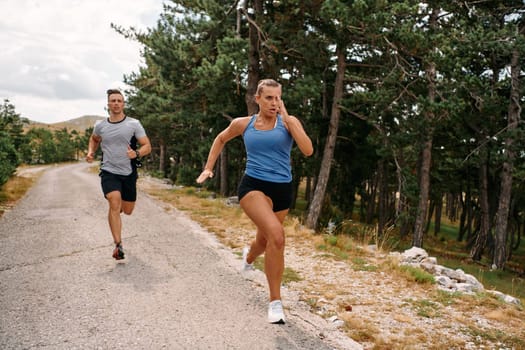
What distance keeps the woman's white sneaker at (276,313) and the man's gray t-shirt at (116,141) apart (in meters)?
3.03

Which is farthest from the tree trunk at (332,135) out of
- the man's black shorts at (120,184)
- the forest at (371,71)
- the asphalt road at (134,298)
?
the man's black shorts at (120,184)

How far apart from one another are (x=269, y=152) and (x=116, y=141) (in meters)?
2.68

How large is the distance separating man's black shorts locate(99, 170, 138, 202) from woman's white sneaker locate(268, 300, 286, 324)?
9.73ft

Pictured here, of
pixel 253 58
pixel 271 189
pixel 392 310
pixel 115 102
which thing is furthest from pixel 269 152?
pixel 253 58

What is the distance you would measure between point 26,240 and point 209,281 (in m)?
4.01

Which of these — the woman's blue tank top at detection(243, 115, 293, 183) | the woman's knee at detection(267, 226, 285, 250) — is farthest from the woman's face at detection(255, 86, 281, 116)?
the woman's knee at detection(267, 226, 285, 250)

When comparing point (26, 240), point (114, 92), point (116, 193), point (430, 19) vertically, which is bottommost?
point (26, 240)

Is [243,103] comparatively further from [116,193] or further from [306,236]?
[116,193]

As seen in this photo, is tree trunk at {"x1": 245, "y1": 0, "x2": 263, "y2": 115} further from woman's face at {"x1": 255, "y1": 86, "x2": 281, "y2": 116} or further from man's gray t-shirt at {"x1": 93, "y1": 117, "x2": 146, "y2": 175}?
woman's face at {"x1": 255, "y1": 86, "x2": 281, "y2": 116}

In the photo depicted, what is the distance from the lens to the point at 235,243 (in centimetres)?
713

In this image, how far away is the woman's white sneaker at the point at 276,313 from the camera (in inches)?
141

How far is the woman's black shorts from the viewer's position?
147 inches

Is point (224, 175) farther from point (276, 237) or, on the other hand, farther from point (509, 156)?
point (276, 237)

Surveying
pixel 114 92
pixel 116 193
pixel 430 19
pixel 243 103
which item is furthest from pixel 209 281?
pixel 243 103
